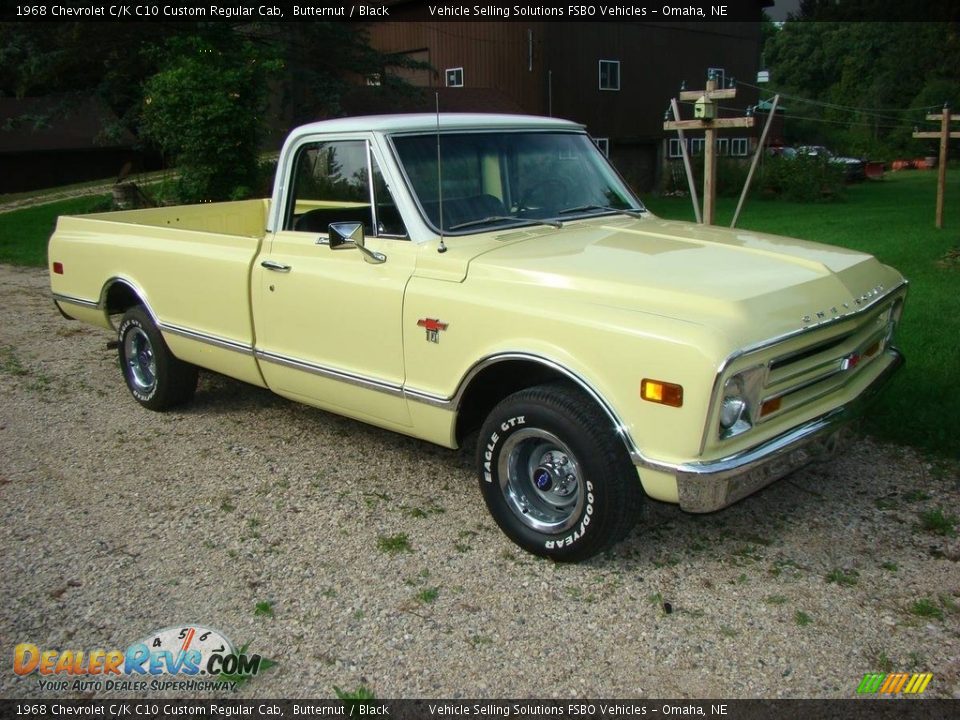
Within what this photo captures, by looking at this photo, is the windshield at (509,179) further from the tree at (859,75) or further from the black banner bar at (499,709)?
the tree at (859,75)

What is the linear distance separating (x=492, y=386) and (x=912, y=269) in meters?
8.66

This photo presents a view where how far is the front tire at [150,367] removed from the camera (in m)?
5.83

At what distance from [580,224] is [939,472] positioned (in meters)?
2.39

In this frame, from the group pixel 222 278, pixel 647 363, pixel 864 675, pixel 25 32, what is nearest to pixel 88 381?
pixel 222 278

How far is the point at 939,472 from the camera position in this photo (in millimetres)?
4715

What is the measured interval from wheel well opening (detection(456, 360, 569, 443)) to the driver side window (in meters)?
0.86

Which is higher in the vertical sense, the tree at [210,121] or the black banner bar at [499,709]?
the tree at [210,121]

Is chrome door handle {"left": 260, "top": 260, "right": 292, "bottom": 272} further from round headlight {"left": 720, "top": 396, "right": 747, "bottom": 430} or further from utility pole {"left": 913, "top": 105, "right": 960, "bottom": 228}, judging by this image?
utility pole {"left": 913, "top": 105, "right": 960, "bottom": 228}

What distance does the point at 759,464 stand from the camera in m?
3.33

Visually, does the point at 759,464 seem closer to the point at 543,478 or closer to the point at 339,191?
the point at 543,478

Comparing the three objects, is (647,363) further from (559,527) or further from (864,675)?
(864,675)

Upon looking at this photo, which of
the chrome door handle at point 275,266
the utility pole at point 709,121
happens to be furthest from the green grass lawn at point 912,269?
the chrome door handle at point 275,266

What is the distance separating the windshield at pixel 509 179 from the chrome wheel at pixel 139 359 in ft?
9.00

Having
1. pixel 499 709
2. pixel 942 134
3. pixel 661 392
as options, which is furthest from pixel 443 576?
pixel 942 134
